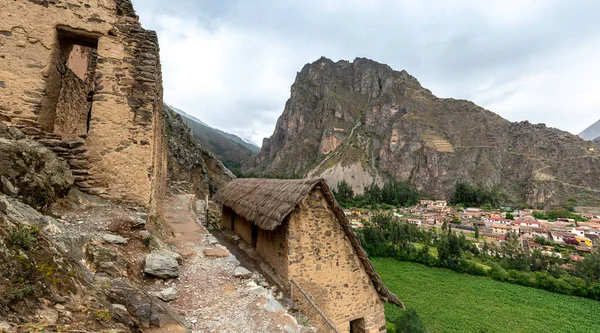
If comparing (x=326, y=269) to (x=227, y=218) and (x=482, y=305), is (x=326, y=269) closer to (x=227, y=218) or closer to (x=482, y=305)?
(x=227, y=218)

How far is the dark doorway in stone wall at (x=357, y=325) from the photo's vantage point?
702 centimetres

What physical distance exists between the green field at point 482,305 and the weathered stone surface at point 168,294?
24.8m

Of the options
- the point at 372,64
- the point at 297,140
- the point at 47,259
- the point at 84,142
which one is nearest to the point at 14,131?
the point at 84,142

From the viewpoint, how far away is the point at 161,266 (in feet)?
14.2

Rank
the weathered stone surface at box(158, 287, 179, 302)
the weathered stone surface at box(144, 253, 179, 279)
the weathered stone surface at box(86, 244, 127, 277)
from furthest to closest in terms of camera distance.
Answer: the weathered stone surface at box(144, 253, 179, 279) < the weathered stone surface at box(158, 287, 179, 302) < the weathered stone surface at box(86, 244, 127, 277)

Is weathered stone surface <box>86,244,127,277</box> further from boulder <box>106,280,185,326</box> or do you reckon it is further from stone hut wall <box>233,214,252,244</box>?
stone hut wall <box>233,214,252,244</box>

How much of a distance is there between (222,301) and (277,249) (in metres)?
2.85

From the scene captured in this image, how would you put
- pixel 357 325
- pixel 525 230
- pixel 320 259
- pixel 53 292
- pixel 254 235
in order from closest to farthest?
pixel 53 292 → pixel 320 259 → pixel 357 325 → pixel 254 235 → pixel 525 230

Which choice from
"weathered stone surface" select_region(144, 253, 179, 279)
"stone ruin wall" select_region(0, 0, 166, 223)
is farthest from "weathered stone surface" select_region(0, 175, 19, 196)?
"stone ruin wall" select_region(0, 0, 166, 223)

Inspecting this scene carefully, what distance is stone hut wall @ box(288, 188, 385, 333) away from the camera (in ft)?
20.5

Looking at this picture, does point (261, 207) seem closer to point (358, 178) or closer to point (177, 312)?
point (177, 312)

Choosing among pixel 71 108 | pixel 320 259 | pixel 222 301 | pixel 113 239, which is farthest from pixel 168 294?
pixel 71 108

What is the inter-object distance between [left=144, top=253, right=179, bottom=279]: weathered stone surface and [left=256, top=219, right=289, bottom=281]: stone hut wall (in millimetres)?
2540

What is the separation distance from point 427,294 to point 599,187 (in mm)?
126799
